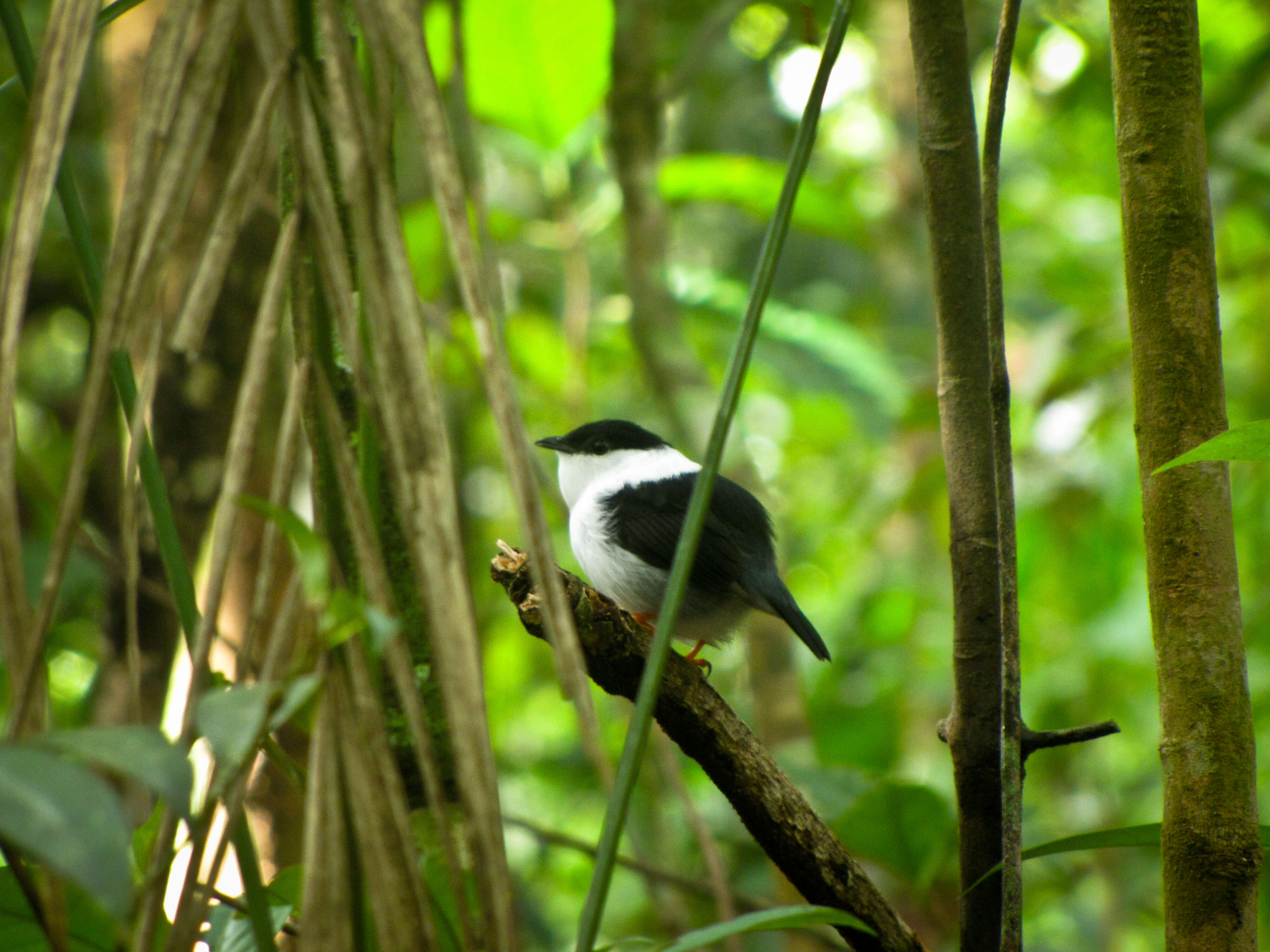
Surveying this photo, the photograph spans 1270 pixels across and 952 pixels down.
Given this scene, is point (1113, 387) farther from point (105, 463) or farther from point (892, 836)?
point (105, 463)

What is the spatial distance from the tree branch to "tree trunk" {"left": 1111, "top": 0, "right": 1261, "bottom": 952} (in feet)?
1.37

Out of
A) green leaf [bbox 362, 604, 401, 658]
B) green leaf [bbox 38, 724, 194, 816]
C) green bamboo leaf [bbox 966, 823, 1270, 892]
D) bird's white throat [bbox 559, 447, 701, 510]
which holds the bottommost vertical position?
green bamboo leaf [bbox 966, 823, 1270, 892]

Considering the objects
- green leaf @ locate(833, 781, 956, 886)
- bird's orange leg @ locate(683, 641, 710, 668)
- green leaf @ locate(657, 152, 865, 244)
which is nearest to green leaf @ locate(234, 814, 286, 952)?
green leaf @ locate(833, 781, 956, 886)

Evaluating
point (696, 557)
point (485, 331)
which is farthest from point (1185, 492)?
point (696, 557)

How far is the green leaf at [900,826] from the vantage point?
244 centimetres

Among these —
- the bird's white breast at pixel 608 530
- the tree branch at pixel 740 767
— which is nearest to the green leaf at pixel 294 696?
the tree branch at pixel 740 767

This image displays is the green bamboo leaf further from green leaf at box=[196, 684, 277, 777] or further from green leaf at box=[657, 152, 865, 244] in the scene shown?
green leaf at box=[657, 152, 865, 244]

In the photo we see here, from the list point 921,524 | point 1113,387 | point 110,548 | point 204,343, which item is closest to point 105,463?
point 110,548

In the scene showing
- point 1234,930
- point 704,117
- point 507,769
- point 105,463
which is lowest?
point 507,769

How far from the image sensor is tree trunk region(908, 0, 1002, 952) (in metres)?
1.58

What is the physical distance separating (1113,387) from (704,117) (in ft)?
11.1

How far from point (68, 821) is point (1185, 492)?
1.24 metres

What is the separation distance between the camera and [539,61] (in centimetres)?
423

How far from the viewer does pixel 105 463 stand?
4.33 m
